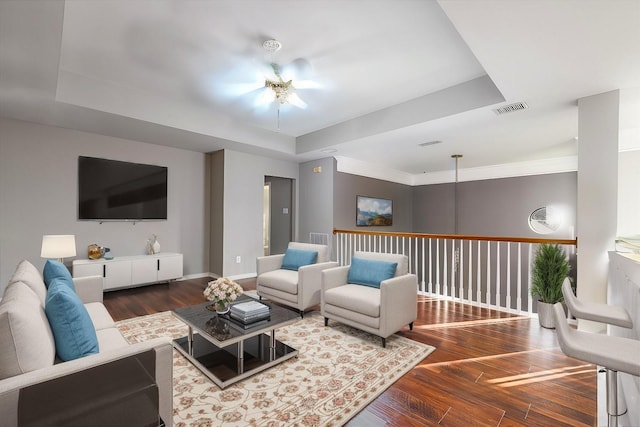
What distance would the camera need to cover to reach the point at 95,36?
8.45 feet

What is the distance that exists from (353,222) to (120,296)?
4252 millimetres

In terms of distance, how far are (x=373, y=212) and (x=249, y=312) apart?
15.6 feet

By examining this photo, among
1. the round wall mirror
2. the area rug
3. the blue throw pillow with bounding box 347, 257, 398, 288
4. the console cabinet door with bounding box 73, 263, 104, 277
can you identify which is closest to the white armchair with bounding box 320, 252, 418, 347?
the blue throw pillow with bounding box 347, 257, 398, 288

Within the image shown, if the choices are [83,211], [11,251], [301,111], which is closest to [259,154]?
[301,111]

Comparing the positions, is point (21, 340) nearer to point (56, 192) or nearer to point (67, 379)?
point (67, 379)

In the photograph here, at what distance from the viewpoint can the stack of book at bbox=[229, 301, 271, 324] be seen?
234cm

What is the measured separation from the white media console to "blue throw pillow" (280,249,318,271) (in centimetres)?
213

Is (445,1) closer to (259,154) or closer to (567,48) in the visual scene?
(567,48)

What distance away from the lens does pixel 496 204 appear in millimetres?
6672

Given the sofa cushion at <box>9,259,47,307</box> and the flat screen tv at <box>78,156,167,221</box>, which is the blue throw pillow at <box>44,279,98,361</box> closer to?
the sofa cushion at <box>9,259,47,307</box>

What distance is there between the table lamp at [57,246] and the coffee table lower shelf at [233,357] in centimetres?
195

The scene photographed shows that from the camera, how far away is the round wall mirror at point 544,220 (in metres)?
5.90

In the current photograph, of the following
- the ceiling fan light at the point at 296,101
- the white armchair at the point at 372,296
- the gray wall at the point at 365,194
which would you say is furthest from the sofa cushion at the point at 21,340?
the gray wall at the point at 365,194

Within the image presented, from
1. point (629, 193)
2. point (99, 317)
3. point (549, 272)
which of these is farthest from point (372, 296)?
point (629, 193)
